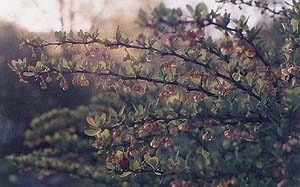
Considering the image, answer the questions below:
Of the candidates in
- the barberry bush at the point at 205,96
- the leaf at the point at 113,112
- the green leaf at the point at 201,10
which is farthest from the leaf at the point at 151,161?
the green leaf at the point at 201,10

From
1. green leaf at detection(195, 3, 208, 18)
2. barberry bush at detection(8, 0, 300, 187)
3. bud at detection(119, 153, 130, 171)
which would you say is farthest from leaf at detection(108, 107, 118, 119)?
green leaf at detection(195, 3, 208, 18)

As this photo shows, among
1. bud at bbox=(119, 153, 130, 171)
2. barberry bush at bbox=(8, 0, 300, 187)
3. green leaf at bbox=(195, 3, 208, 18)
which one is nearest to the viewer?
green leaf at bbox=(195, 3, 208, 18)

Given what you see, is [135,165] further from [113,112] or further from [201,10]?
[201,10]

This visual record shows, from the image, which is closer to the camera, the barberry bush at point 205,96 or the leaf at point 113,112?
the barberry bush at point 205,96

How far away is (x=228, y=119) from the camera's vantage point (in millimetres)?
1564

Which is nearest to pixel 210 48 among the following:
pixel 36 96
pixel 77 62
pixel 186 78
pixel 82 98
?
pixel 186 78

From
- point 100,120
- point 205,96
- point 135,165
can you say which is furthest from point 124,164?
point 205,96

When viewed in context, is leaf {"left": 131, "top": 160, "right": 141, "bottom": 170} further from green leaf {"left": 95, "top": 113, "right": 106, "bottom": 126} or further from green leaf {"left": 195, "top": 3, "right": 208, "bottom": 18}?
green leaf {"left": 195, "top": 3, "right": 208, "bottom": 18}

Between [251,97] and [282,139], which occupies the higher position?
[251,97]

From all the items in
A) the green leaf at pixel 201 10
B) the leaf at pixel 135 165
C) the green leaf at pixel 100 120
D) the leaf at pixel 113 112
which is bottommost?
the leaf at pixel 135 165

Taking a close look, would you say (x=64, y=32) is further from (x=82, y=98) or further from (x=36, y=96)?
(x=36, y=96)

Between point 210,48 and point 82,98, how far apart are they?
4.47m

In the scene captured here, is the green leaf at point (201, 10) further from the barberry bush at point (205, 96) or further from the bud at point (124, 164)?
the bud at point (124, 164)

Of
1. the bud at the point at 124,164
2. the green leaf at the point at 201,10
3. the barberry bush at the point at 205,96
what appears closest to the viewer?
the green leaf at the point at 201,10
